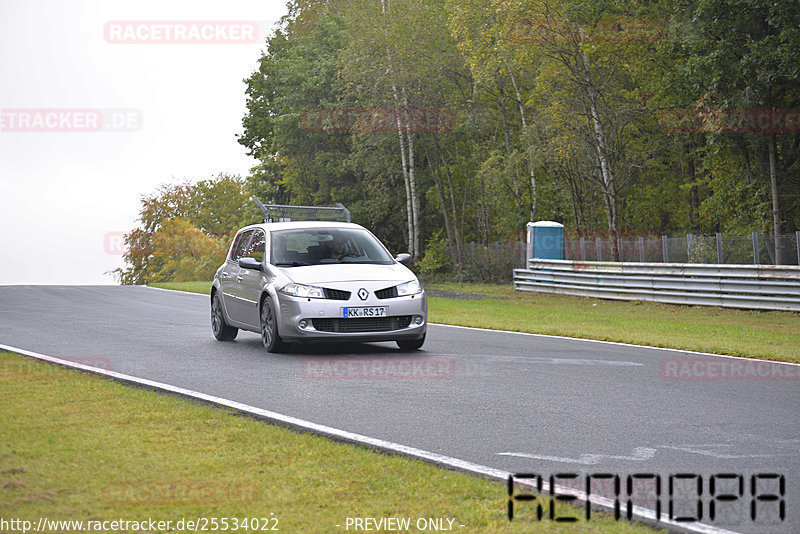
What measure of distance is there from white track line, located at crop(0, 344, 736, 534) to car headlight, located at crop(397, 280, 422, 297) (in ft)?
12.8

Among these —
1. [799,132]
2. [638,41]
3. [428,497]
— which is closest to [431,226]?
[638,41]

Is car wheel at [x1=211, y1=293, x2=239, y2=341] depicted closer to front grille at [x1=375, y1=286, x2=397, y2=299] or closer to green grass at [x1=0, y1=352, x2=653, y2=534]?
front grille at [x1=375, y1=286, x2=397, y2=299]

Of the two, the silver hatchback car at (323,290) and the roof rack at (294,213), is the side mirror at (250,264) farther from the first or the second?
the roof rack at (294,213)

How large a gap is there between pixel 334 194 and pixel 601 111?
20893 millimetres

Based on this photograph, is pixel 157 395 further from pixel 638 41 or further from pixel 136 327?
pixel 638 41

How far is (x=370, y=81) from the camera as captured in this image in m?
45.4

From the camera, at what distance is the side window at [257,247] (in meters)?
14.4

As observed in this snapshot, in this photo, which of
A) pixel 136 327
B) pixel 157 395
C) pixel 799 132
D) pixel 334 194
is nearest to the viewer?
pixel 157 395

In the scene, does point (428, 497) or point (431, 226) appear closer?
point (428, 497)

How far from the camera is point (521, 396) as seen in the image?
9289 millimetres
